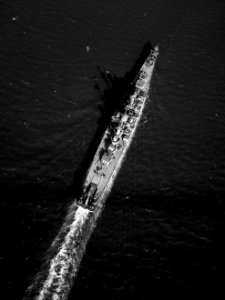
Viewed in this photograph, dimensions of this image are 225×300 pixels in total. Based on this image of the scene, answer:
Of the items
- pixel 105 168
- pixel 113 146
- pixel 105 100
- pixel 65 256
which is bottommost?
pixel 65 256

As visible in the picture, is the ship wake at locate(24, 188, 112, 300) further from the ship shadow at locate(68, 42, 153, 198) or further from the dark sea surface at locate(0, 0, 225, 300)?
the ship shadow at locate(68, 42, 153, 198)

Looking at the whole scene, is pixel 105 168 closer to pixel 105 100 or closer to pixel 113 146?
pixel 113 146

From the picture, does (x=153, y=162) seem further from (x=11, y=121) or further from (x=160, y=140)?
(x=11, y=121)

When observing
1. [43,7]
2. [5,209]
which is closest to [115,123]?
[5,209]

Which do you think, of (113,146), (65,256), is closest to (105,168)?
(113,146)

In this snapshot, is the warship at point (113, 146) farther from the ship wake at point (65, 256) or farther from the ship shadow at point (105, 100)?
the ship wake at point (65, 256)

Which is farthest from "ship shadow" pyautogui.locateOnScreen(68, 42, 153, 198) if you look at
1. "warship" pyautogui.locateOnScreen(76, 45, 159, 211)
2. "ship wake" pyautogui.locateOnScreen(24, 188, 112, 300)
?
"ship wake" pyautogui.locateOnScreen(24, 188, 112, 300)
